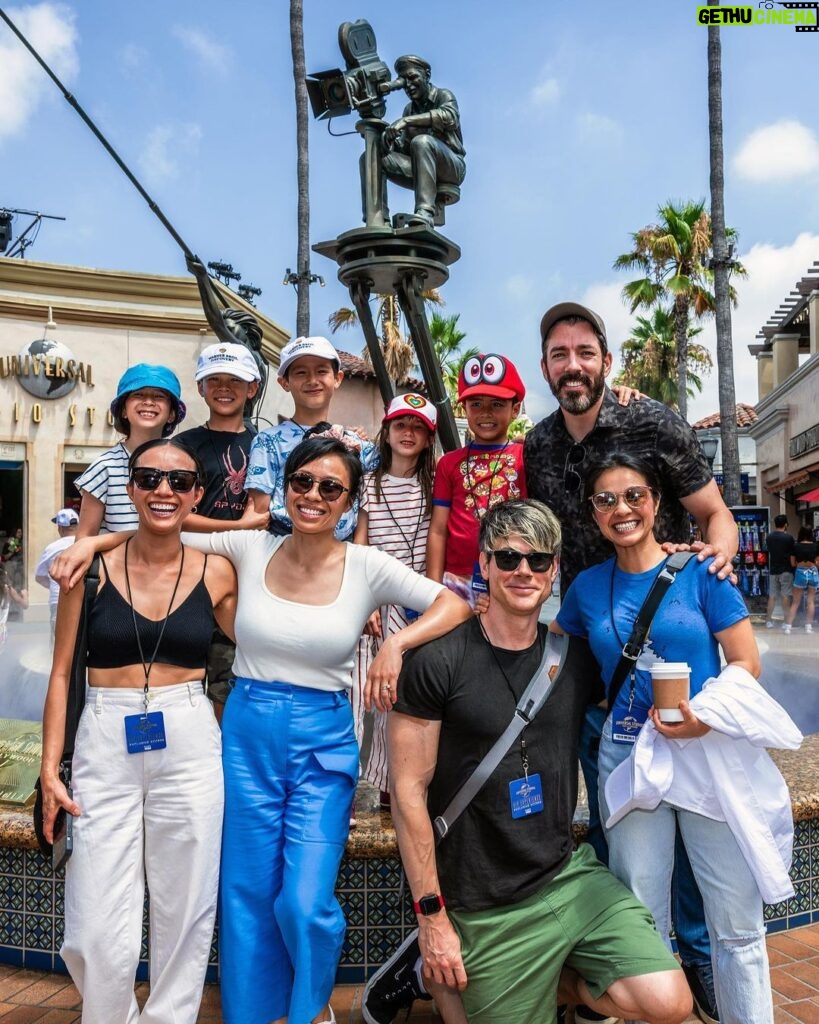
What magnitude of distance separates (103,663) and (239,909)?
81 centimetres

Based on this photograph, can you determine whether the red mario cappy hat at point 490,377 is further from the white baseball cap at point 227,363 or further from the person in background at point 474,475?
the white baseball cap at point 227,363

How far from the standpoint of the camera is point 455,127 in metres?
6.86

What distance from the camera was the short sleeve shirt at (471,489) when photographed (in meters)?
3.28

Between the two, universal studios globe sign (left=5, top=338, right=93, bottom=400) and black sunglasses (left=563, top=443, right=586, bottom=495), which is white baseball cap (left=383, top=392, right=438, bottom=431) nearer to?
black sunglasses (left=563, top=443, right=586, bottom=495)

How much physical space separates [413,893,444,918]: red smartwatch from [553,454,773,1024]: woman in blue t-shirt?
0.58m

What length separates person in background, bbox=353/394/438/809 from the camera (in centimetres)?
351

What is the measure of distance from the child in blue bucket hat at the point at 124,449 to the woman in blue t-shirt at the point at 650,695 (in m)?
1.63

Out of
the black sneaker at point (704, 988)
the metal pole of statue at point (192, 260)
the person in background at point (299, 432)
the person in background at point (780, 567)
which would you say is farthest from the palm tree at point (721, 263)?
the black sneaker at point (704, 988)

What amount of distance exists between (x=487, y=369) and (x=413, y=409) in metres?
0.34

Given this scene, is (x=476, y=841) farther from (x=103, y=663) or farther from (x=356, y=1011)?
(x=103, y=663)

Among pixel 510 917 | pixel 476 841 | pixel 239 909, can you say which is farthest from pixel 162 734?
→ pixel 510 917

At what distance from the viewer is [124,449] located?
126 inches

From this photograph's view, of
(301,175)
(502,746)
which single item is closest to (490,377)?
(502,746)

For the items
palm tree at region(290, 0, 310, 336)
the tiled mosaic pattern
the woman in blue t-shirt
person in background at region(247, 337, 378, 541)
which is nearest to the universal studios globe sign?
palm tree at region(290, 0, 310, 336)
